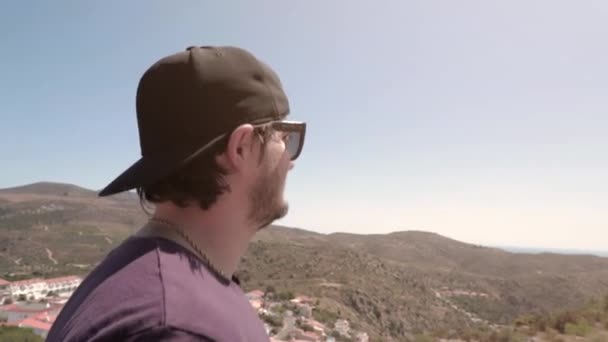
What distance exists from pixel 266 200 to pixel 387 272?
73102 millimetres

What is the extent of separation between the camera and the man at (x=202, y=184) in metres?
1.00

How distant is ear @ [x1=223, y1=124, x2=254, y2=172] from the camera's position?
130 cm

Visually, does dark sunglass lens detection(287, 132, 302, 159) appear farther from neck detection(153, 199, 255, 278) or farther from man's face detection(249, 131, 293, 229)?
neck detection(153, 199, 255, 278)

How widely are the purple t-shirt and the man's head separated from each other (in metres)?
0.22

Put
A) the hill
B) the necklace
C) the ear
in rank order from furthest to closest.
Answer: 1. the hill
2. the ear
3. the necklace

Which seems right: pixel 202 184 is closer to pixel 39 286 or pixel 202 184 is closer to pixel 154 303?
pixel 154 303

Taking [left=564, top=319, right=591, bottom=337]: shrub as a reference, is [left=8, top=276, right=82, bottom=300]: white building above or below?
below

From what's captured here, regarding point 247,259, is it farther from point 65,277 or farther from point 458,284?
point 458,284

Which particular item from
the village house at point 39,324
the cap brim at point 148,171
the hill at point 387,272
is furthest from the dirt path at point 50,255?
the cap brim at point 148,171

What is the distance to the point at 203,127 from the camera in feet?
4.15

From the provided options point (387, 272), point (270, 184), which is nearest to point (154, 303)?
point (270, 184)

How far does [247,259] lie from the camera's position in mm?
73125

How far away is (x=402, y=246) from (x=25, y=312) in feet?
308

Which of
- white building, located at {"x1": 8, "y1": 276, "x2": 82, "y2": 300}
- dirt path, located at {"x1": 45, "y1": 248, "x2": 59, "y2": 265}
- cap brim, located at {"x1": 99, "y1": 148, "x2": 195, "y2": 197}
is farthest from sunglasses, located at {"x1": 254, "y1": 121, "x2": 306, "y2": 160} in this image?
dirt path, located at {"x1": 45, "y1": 248, "x2": 59, "y2": 265}
